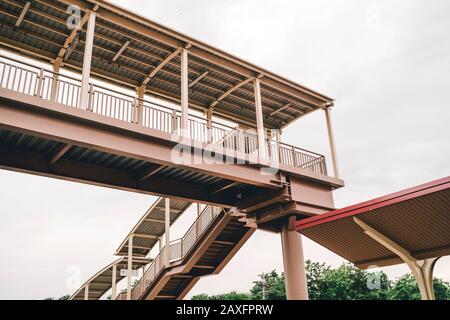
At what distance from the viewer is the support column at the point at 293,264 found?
1446 centimetres

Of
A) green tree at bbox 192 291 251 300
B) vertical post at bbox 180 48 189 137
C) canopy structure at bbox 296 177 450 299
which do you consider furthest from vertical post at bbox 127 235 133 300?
green tree at bbox 192 291 251 300

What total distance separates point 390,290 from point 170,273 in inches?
801

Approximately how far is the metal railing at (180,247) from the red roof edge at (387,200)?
6.87 metres

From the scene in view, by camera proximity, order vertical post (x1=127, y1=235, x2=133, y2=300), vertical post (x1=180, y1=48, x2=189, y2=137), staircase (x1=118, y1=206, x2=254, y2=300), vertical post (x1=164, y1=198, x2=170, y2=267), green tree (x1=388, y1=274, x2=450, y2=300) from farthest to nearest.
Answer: green tree (x1=388, y1=274, x2=450, y2=300)
vertical post (x1=127, y1=235, x2=133, y2=300)
vertical post (x1=164, y1=198, x2=170, y2=267)
staircase (x1=118, y1=206, x2=254, y2=300)
vertical post (x1=180, y1=48, x2=189, y2=137)

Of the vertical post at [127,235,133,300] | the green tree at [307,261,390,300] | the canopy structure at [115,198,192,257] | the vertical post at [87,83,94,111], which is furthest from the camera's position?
the green tree at [307,261,390,300]

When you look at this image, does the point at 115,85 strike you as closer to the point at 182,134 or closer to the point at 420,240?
the point at 182,134

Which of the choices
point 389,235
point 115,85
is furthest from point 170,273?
point 389,235

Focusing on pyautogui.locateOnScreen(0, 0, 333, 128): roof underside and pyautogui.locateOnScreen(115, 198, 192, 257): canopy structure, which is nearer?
pyautogui.locateOnScreen(0, 0, 333, 128): roof underside

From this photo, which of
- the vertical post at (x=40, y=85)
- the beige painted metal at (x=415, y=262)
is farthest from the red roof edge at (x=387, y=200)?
the vertical post at (x=40, y=85)

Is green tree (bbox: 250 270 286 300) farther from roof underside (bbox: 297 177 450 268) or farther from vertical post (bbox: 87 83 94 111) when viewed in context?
vertical post (bbox: 87 83 94 111)

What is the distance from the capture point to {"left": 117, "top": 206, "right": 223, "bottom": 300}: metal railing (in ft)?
58.5

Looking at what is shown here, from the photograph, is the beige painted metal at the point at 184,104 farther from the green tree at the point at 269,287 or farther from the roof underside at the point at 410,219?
the green tree at the point at 269,287

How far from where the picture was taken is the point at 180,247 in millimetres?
18938

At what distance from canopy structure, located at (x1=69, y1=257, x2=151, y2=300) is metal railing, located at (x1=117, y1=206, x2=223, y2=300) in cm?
258
